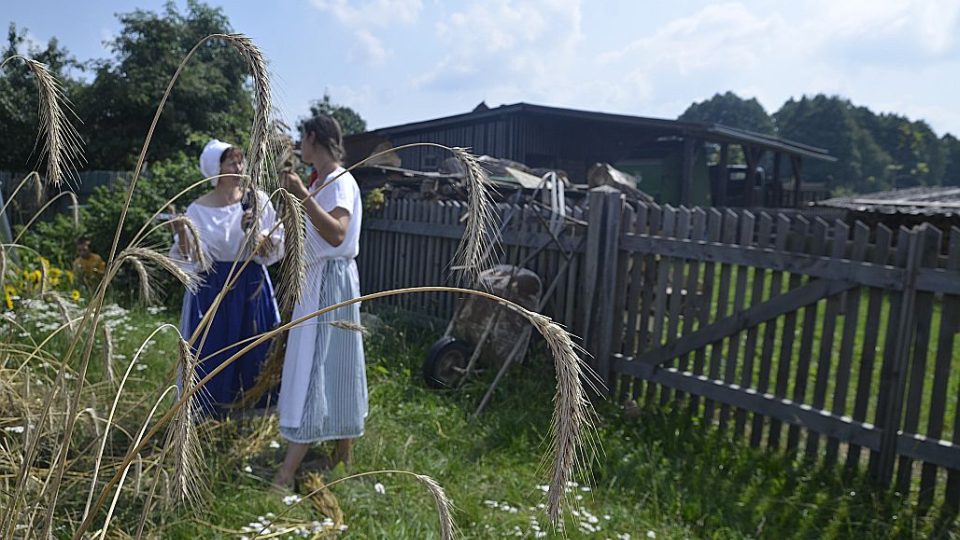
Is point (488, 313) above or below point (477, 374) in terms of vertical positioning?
above

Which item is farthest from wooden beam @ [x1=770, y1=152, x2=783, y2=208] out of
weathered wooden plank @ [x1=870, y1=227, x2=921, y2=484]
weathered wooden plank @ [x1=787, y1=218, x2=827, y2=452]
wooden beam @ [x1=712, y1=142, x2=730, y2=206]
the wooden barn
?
weathered wooden plank @ [x1=870, y1=227, x2=921, y2=484]

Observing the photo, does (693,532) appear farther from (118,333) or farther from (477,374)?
(118,333)

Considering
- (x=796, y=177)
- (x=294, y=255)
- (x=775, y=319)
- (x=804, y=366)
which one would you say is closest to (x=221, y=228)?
(x=294, y=255)

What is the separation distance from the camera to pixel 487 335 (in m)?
4.80

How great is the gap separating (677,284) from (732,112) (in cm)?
10189

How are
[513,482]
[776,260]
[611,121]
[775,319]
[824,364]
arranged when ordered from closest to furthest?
1. [513,482]
2. [824,364]
3. [776,260]
4. [775,319]
5. [611,121]

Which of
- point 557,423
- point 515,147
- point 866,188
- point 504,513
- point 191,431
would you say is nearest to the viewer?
point 557,423

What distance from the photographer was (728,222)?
4199mm

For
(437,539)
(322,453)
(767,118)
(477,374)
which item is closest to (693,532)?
(437,539)

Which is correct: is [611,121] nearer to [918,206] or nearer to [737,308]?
[918,206]

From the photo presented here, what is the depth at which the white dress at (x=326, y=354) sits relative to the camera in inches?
115

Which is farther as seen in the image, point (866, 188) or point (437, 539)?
point (866, 188)

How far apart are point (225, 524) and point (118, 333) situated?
2.57 m

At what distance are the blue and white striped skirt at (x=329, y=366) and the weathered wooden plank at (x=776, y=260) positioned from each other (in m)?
2.28
